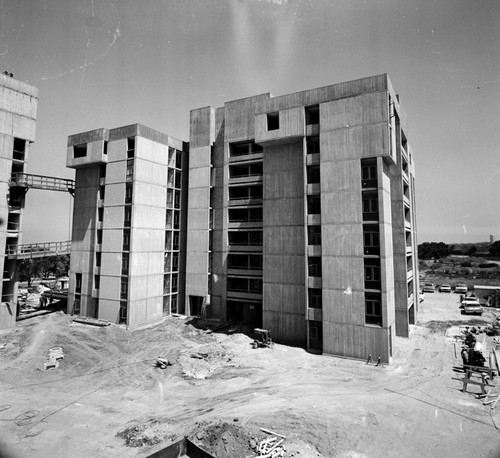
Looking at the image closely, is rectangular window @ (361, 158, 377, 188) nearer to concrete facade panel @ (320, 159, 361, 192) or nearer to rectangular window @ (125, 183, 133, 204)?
concrete facade panel @ (320, 159, 361, 192)

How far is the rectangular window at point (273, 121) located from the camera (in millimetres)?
35281

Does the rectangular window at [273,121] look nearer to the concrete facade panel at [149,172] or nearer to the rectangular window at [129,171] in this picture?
the concrete facade panel at [149,172]

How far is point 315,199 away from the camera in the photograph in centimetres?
3247

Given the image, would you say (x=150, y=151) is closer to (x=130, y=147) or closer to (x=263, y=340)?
(x=130, y=147)

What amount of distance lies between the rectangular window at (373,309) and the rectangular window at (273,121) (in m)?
20.2

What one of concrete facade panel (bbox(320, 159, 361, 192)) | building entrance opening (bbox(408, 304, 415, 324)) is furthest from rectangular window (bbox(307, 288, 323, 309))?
building entrance opening (bbox(408, 304, 415, 324))

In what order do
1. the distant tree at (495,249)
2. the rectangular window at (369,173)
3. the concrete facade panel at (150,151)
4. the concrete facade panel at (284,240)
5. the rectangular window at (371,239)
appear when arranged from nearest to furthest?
the rectangular window at (371,239) < the rectangular window at (369,173) < the concrete facade panel at (284,240) < the concrete facade panel at (150,151) < the distant tree at (495,249)

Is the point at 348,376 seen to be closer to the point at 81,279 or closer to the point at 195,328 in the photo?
the point at 195,328

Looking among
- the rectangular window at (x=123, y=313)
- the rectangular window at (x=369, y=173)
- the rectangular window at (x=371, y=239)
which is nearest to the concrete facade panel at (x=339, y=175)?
the rectangular window at (x=369, y=173)

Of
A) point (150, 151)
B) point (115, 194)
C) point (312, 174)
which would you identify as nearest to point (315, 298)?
point (312, 174)

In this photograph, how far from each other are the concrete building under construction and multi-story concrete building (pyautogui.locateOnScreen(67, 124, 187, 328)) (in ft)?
0.57

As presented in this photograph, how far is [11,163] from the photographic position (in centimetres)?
3872

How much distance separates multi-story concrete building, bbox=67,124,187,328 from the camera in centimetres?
3978

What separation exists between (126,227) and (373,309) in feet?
96.3
